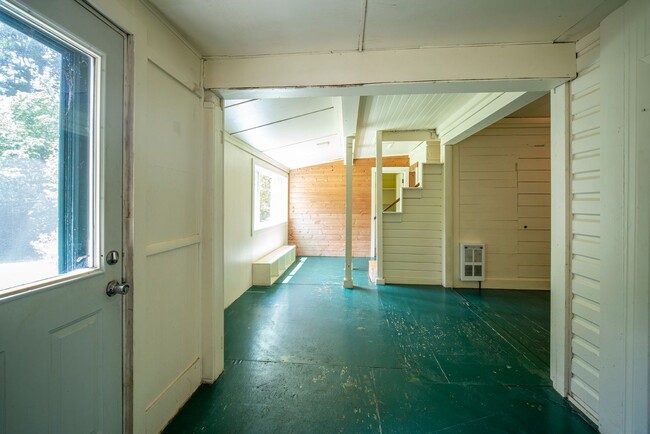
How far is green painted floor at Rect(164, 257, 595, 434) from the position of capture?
5.15 ft

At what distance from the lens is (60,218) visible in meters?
1.02

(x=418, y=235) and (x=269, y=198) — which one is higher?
(x=269, y=198)

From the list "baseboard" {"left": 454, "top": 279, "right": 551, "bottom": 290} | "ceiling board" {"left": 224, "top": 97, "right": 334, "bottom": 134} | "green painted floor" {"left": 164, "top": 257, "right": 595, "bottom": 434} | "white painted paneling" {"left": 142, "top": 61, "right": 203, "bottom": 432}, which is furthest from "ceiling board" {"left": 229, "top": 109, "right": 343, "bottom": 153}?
"baseboard" {"left": 454, "top": 279, "right": 551, "bottom": 290}

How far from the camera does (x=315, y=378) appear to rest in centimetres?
195

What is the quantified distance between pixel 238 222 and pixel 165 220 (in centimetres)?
228

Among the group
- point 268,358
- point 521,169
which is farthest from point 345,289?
point 521,169

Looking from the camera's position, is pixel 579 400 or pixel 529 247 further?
pixel 529 247

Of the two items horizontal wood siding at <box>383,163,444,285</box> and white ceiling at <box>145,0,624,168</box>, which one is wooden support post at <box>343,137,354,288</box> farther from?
white ceiling at <box>145,0,624,168</box>

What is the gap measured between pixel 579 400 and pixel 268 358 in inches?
83.7

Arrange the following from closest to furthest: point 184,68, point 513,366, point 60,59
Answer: point 60,59, point 184,68, point 513,366

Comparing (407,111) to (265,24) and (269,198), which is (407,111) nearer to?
(265,24)

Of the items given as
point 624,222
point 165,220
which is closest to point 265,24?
point 165,220

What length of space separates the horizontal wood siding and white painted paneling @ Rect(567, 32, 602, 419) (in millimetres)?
2585

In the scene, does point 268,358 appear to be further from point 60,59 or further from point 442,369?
point 60,59
